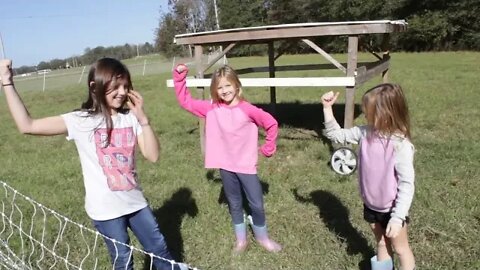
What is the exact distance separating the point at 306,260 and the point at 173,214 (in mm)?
1579

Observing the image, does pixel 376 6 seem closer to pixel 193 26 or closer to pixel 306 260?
pixel 193 26

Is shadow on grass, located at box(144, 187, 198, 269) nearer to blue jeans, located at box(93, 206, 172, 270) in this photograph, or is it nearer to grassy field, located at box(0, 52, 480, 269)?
grassy field, located at box(0, 52, 480, 269)

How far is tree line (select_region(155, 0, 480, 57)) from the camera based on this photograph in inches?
1233

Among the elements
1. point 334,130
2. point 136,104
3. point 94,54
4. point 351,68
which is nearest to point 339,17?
point 94,54

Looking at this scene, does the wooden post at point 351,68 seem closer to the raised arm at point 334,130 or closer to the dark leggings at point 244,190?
the dark leggings at point 244,190

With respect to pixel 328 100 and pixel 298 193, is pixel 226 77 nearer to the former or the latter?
pixel 328 100

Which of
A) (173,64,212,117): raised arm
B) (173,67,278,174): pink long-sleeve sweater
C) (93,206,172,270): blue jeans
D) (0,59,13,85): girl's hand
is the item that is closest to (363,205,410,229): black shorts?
(173,67,278,174): pink long-sleeve sweater

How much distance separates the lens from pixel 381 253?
3.01 metres

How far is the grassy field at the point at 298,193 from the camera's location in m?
3.65

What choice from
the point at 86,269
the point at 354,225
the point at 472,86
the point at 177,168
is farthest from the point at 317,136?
the point at 472,86

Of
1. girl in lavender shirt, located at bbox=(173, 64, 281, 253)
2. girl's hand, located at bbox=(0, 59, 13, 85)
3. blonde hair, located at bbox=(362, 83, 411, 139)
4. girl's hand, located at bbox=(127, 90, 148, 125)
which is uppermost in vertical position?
girl's hand, located at bbox=(0, 59, 13, 85)

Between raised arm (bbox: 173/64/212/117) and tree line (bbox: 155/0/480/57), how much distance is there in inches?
306

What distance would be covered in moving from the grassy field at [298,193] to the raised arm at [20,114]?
1655mm

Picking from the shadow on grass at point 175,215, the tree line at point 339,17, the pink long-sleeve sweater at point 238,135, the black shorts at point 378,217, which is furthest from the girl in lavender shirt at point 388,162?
the tree line at point 339,17
